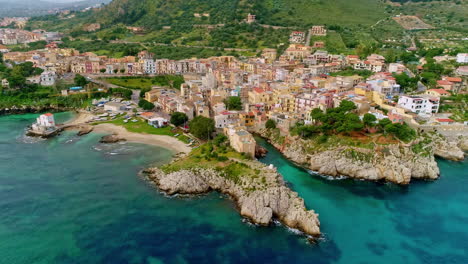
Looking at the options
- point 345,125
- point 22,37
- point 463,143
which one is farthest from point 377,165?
point 22,37

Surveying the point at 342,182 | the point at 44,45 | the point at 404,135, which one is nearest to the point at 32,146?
the point at 342,182

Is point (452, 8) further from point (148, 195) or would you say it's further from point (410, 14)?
point (148, 195)

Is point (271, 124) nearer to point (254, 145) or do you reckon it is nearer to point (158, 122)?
point (254, 145)

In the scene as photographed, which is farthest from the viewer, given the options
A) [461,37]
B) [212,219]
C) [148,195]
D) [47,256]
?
[461,37]

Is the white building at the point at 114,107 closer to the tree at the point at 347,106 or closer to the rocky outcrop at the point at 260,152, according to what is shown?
the rocky outcrop at the point at 260,152

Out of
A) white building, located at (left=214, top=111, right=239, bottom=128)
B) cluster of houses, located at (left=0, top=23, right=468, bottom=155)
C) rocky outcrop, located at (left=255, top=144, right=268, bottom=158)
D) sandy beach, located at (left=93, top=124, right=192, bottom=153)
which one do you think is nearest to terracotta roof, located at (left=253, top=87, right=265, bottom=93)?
cluster of houses, located at (left=0, top=23, right=468, bottom=155)

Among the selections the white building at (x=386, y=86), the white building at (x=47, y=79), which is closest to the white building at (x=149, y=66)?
the white building at (x=47, y=79)

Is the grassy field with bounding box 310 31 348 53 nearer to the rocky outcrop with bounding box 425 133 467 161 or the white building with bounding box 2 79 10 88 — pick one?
the rocky outcrop with bounding box 425 133 467 161
